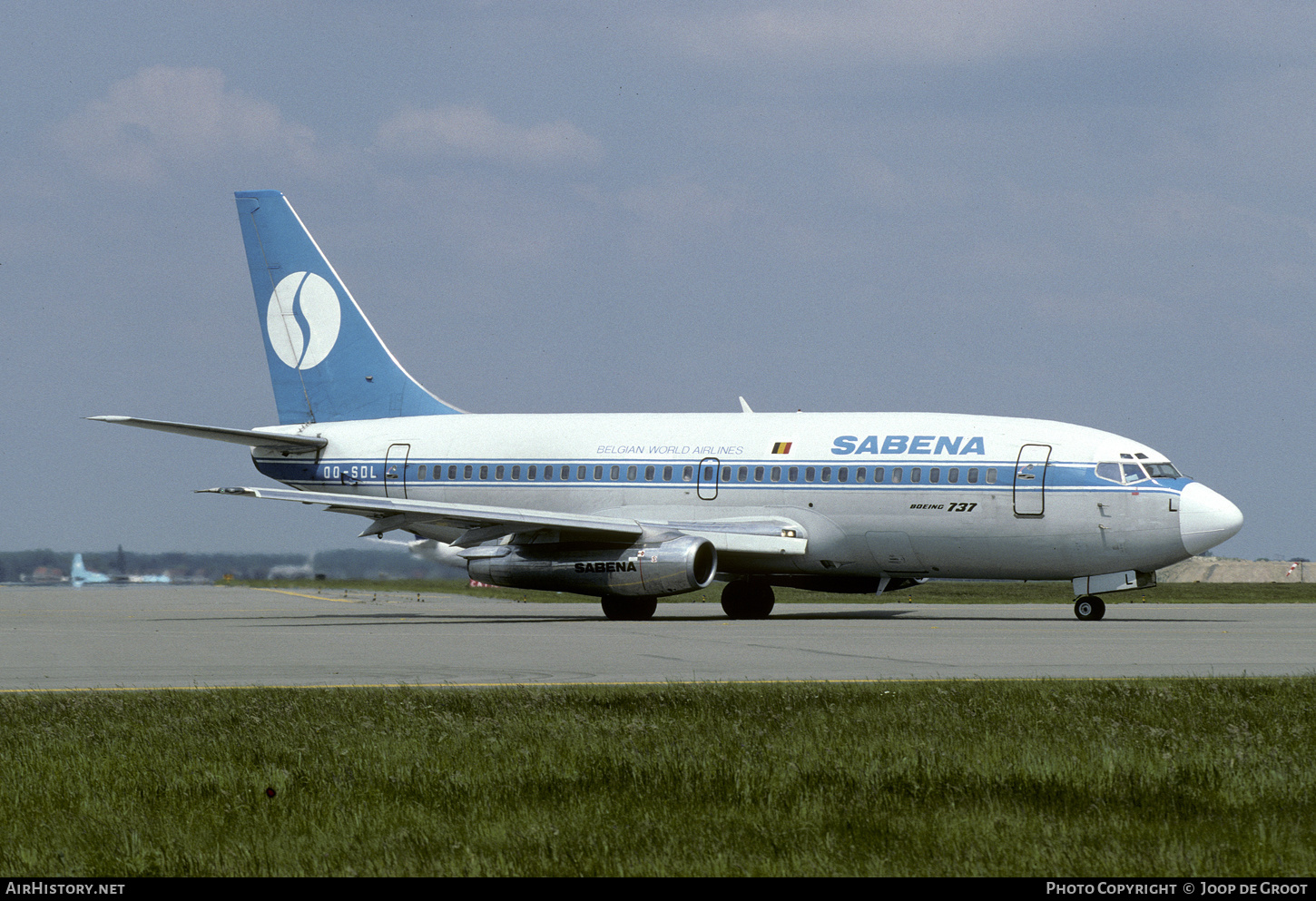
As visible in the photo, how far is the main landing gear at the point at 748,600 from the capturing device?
1293 inches

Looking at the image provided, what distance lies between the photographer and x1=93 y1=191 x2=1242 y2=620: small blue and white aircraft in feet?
92.6

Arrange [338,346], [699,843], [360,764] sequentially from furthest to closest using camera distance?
[338,346], [360,764], [699,843]

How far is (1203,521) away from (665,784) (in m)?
21.1

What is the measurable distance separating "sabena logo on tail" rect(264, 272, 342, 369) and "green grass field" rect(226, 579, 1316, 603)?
636 centimetres

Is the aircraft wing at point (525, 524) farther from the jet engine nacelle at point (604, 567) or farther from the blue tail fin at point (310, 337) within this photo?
the blue tail fin at point (310, 337)

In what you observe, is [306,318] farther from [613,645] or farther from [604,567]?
[613,645]

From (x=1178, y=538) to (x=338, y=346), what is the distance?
21.0m

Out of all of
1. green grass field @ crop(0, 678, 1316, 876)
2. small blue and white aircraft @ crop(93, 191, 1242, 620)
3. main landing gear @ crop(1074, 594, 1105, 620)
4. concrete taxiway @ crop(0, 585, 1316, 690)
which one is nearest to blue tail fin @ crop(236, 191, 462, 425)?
small blue and white aircraft @ crop(93, 191, 1242, 620)

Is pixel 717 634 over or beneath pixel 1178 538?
beneath

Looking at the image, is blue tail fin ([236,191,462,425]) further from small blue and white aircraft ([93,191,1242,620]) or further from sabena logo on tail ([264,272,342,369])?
small blue and white aircraft ([93,191,1242,620])

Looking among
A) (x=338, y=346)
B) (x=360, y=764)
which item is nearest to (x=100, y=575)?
(x=338, y=346)

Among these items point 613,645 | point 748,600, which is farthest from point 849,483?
point 613,645
